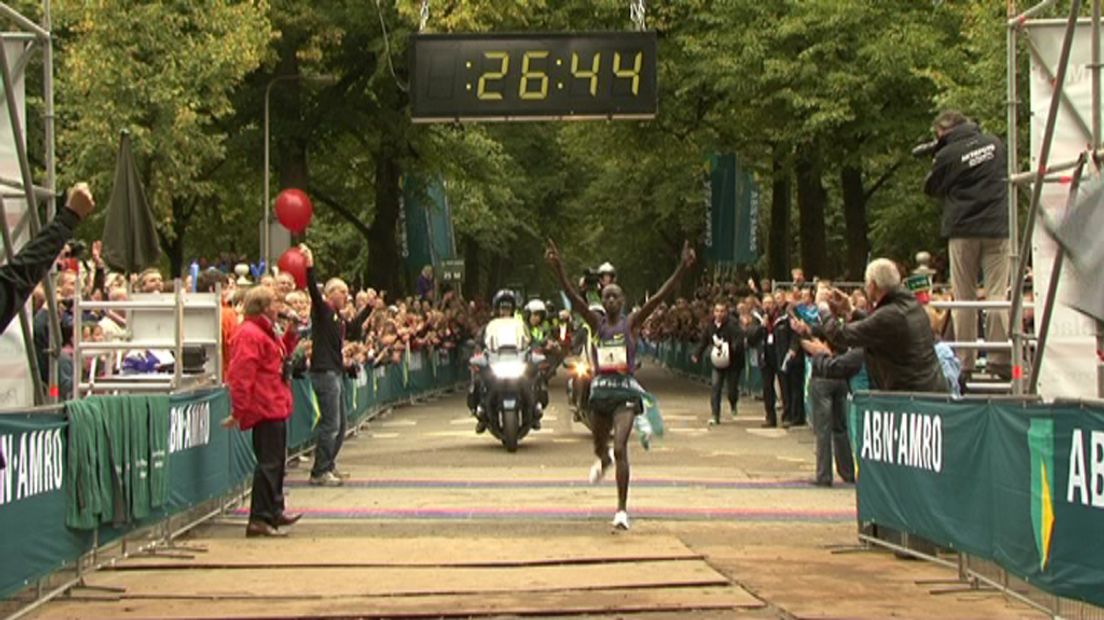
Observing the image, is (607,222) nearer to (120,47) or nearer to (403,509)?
(120,47)

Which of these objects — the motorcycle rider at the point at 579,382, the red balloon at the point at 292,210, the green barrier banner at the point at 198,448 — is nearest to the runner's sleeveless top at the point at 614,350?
the green barrier banner at the point at 198,448

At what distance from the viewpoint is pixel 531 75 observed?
24.2 meters

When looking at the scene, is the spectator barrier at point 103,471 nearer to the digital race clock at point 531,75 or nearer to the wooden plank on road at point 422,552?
the wooden plank on road at point 422,552

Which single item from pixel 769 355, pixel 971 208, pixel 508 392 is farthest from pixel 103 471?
pixel 769 355

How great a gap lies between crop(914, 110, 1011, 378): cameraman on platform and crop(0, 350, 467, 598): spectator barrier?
6.06 m

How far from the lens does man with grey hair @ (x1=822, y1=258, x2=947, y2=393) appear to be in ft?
38.9

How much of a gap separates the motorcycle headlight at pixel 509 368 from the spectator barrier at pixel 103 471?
5.94m

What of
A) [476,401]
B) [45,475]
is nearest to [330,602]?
[45,475]

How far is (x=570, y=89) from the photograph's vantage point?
79.6ft

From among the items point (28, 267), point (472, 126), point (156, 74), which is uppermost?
point (472, 126)

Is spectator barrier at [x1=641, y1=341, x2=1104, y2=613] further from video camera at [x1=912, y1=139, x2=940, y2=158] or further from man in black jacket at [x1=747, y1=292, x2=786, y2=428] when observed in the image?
man in black jacket at [x1=747, y1=292, x2=786, y2=428]

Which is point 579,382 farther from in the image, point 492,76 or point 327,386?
point 327,386

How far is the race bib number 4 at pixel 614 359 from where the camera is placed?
47.8ft

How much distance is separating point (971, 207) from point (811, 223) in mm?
24596
